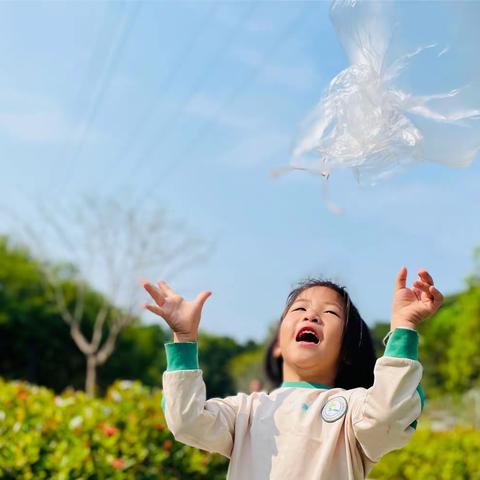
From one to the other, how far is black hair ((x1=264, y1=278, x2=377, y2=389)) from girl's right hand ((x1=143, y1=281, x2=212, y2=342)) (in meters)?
0.39

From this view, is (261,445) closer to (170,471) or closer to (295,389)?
(295,389)

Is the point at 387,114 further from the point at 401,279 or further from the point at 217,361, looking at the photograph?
the point at 217,361

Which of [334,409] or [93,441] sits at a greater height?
[334,409]

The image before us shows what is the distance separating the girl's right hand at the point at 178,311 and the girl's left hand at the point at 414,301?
0.57m

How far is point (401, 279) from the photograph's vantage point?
7.20ft

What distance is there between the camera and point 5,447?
182 inches

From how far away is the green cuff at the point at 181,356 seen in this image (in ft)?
7.13

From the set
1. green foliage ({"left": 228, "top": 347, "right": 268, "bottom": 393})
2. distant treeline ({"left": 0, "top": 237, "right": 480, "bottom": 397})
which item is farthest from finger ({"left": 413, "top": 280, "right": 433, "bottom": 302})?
green foliage ({"left": 228, "top": 347, "right": 268, "bottom": 393})

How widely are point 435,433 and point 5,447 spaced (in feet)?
21.9

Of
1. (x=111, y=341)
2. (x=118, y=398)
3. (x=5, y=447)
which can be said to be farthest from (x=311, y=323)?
(x=111, y=341)

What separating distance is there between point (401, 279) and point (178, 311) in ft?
2.14

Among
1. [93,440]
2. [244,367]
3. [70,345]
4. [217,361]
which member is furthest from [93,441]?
[244,367]

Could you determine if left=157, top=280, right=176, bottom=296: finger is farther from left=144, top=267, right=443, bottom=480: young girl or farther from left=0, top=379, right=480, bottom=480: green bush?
left=0, top=379, right=480, bottom=480: green bush

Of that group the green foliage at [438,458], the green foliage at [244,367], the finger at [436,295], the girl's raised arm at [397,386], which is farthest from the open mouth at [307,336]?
the green foliage at [244,367]
